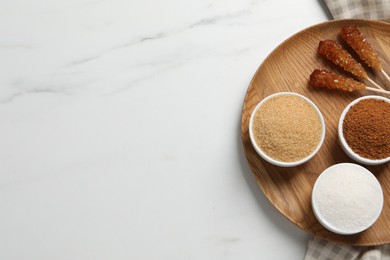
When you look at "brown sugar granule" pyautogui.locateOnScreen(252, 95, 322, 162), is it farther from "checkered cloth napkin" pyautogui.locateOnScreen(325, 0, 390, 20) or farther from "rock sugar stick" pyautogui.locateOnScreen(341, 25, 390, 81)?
"checkered cloth napkin" pyautogui.locateOnScreen(325, 0, 390, 20)

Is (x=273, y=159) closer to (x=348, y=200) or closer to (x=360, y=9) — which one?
(x=348, y=200)

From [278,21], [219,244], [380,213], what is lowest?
[219,244]

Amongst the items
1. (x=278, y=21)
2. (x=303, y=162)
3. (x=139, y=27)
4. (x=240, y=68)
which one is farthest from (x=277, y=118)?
(x=139, y=27)

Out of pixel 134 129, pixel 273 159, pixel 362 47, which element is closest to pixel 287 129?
pixel 273 159

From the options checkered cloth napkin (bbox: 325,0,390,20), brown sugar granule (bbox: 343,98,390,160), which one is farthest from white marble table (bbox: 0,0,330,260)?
brown sugar granule (bbox: 343,98,390,160)

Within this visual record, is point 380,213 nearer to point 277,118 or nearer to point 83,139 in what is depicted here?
point 277,118

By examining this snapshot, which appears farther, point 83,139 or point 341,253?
point 83,139
